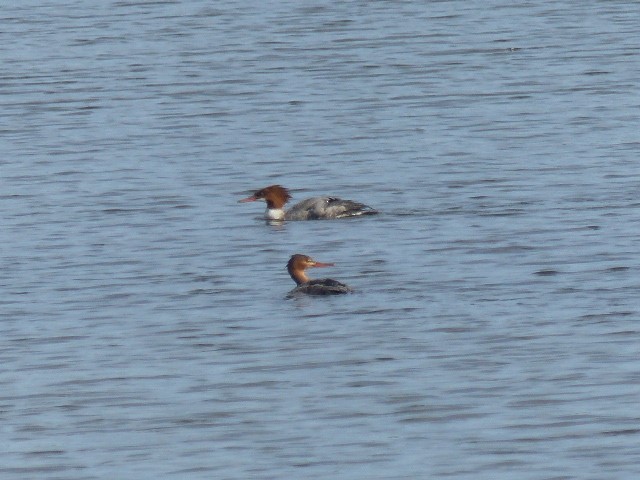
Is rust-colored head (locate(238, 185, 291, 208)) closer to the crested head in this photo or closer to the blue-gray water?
the crested head

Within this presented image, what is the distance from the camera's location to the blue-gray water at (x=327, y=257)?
36.7 ft

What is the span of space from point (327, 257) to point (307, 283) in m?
2.05

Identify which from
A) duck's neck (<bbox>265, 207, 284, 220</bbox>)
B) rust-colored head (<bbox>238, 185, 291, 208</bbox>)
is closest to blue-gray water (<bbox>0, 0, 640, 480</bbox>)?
duck's neck (<bbox>265, 207, 284, 220</bbox>)

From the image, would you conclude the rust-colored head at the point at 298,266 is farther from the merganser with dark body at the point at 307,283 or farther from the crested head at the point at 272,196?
the crested head at the point at 272,196

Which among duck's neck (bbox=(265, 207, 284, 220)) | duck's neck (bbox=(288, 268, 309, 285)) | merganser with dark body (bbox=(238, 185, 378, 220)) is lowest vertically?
duck's neck (bbox=(265, 207, 284, 220))

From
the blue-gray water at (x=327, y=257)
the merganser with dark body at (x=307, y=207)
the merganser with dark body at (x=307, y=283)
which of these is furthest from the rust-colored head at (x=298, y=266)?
the merganser with dark body at (x=307, y=207)

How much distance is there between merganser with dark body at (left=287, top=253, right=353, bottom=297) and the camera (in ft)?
48.8

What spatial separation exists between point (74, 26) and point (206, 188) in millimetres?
15160

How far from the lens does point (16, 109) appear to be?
2666 cm

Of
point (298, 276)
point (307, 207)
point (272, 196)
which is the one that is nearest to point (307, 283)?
point (298, 276)

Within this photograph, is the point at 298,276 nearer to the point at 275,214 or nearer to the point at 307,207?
the point at 307,207

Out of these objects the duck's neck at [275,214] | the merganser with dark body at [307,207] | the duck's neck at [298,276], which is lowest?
the duck's neck at [275,214]

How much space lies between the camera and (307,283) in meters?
15.0

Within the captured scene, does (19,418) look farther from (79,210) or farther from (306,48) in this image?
(306,48)
